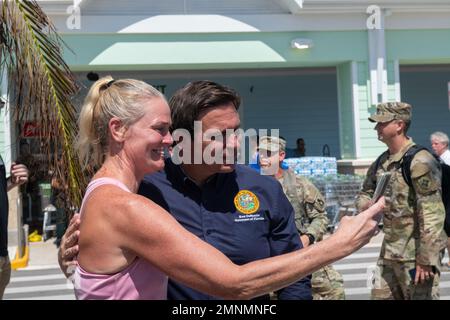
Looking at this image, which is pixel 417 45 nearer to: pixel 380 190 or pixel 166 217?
pixel 380 190

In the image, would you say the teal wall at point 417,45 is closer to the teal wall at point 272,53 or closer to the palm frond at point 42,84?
the teal wall at point 272,53

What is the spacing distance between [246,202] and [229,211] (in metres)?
0.09

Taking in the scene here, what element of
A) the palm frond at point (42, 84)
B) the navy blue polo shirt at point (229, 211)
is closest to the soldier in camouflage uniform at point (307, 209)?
the palm frond at point (42, 84)

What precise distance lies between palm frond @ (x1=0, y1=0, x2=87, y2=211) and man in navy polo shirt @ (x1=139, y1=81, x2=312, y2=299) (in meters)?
1.33

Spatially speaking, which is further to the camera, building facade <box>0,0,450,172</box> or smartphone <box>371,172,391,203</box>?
building facade <box>0,0,450,172</box>

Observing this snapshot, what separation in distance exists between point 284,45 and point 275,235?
10.7 m

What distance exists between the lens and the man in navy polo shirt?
242cm

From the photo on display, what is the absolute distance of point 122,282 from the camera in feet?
6.29

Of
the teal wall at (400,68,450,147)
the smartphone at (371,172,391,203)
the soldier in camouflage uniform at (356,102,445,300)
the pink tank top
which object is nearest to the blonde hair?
the pink tank top

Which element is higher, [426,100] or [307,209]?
[426,100]

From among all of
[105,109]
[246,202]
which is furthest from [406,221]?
[105,109]

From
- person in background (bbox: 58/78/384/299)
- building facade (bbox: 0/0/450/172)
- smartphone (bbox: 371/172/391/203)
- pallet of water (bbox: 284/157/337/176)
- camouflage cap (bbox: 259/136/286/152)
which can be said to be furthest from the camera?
pallet of water (bbox: 284/157/337/176)

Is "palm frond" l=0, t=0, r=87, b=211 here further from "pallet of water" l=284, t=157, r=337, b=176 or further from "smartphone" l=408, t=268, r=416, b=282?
"pallet of water" l=284, t=157, r=337, b=176

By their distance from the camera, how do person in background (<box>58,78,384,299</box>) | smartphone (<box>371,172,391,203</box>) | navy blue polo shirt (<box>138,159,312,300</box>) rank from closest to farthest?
person in background (<box>58,78,384,299</box>)
smartphone (<box>371,172,391,203</box>)
navy blue polo shirt (<box>138,159,312,300</box>)
